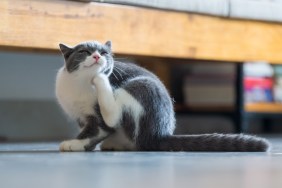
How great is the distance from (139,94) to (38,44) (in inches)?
19.7

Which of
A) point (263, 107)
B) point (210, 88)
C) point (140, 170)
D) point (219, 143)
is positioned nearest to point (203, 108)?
point (210, 88)

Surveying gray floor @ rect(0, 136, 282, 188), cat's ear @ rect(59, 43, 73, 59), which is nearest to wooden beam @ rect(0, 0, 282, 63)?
cat's ear @ rect(59, 43, 73, 59)

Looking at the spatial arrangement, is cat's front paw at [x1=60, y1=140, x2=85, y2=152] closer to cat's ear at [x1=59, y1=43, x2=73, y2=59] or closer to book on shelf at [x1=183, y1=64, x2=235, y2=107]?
cat's ear at [x1=59, y1=43, x2=73, y2=59]

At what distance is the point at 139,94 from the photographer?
46.7 inches

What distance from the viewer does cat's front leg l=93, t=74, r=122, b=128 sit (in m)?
1.16

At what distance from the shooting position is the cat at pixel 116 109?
3.85 ft

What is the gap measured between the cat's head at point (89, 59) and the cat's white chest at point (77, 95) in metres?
0.03

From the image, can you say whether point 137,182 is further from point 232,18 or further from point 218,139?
point 232,18

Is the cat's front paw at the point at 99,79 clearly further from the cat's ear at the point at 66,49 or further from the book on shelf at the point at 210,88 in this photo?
the book on shelf at the point at 210,88

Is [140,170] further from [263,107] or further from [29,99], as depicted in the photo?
[263,107]

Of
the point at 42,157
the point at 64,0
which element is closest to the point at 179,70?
the point at 64,0

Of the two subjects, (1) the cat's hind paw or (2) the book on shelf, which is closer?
(1) the cat's hind paw

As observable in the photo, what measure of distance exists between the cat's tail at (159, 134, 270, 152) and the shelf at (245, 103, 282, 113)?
1.22 metres

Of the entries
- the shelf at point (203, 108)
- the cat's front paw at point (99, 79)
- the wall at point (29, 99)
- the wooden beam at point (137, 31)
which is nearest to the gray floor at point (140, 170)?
the cat's front paw at point (99, 79)
